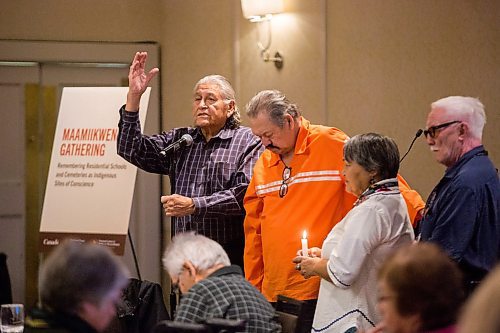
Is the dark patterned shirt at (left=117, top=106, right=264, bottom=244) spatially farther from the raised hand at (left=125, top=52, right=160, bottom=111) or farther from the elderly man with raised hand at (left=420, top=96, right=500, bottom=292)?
the elderly man with raised hand at (left=420, top=96, right=500, bottom=292)

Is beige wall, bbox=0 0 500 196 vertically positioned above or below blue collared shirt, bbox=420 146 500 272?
above

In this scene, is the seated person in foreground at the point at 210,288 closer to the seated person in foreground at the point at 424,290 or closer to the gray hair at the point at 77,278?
the gray hair at the point at 77,278

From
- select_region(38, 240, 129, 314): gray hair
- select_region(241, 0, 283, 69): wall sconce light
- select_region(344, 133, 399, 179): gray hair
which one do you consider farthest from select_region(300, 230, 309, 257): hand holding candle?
select_region(241, 0, 283, 69): wall sconce light

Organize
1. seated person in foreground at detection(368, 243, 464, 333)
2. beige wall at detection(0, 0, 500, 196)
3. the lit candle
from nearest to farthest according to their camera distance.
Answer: seated person in foreground at detection(368, 243, 464, 333) → the lit candle → beige wall at detection(0, 0, 500, 196)

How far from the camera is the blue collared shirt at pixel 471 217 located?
3430 millimetres

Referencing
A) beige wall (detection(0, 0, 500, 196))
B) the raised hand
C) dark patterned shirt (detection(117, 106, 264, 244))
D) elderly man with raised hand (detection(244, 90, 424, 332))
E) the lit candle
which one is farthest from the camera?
the raised hand

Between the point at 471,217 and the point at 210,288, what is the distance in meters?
0.97

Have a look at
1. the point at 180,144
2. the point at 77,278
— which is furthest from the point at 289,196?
the point at 77,278

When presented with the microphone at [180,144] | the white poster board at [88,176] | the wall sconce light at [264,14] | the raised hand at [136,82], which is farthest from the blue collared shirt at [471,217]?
the wall sconce light at [264,14]

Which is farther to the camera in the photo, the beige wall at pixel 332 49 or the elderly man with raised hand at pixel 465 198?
the beige wall at pixel 332 49

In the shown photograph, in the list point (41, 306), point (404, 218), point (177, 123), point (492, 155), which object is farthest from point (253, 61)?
point (41, 306)

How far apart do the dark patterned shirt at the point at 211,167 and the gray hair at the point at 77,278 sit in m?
2.11

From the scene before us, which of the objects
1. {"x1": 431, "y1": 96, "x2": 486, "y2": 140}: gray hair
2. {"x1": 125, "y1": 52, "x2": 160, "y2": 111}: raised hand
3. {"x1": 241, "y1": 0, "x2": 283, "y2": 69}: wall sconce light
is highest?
{"x1": 241, "y1": 0, "x2": 283, "y2": 69}: wall sconce light

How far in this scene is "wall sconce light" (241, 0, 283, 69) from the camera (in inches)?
253
